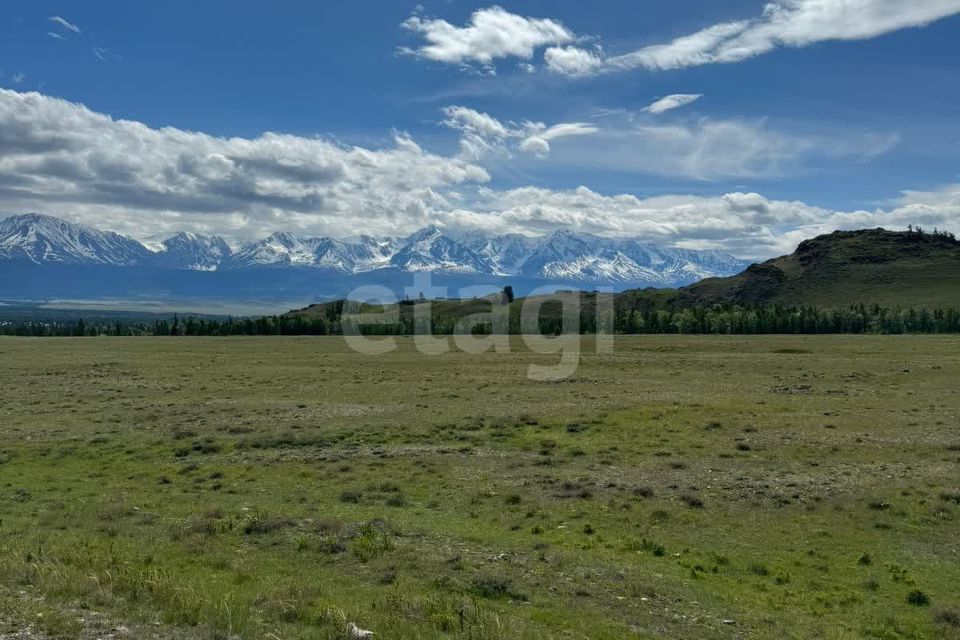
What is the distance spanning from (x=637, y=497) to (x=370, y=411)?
81.8 feet

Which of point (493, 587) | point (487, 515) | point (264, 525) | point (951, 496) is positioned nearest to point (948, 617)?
point (493, 587)

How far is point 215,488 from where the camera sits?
26.4 m

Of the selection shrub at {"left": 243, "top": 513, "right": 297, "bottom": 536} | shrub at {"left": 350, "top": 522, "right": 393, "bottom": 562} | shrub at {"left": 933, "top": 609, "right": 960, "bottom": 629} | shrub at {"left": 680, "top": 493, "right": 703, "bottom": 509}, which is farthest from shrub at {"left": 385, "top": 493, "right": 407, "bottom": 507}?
shrub at {"left": 933, "top": 609, "right": 960, "bottom": 629}

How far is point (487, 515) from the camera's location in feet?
73.3

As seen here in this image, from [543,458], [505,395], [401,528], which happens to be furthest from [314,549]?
[505,395]

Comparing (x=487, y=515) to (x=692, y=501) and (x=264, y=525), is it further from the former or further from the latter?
(x=692, y=501)

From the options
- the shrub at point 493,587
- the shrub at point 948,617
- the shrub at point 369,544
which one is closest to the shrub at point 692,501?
the shrub at point 948,617

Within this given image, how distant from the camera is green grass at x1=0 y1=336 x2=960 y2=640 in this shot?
14.3 m

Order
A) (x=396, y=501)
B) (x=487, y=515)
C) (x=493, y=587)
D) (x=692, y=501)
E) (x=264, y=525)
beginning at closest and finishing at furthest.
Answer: (x=493, y=587) < (x=264, y=525) < (x=487, y=515) < (x=692, y=501) < (x=396, y=501)

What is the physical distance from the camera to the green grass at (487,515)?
14.3m

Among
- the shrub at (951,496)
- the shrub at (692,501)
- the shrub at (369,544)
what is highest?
the shrub at (951,496)

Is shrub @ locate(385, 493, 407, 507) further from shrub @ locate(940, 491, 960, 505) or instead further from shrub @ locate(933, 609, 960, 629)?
shrub @ locate(940, 491, 960, 505)

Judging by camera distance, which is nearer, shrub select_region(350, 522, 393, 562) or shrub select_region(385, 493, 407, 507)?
shrub select_region(350, 522, 393, 562)

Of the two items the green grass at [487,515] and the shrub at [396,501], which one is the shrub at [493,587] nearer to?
the green grass at [487,515]
